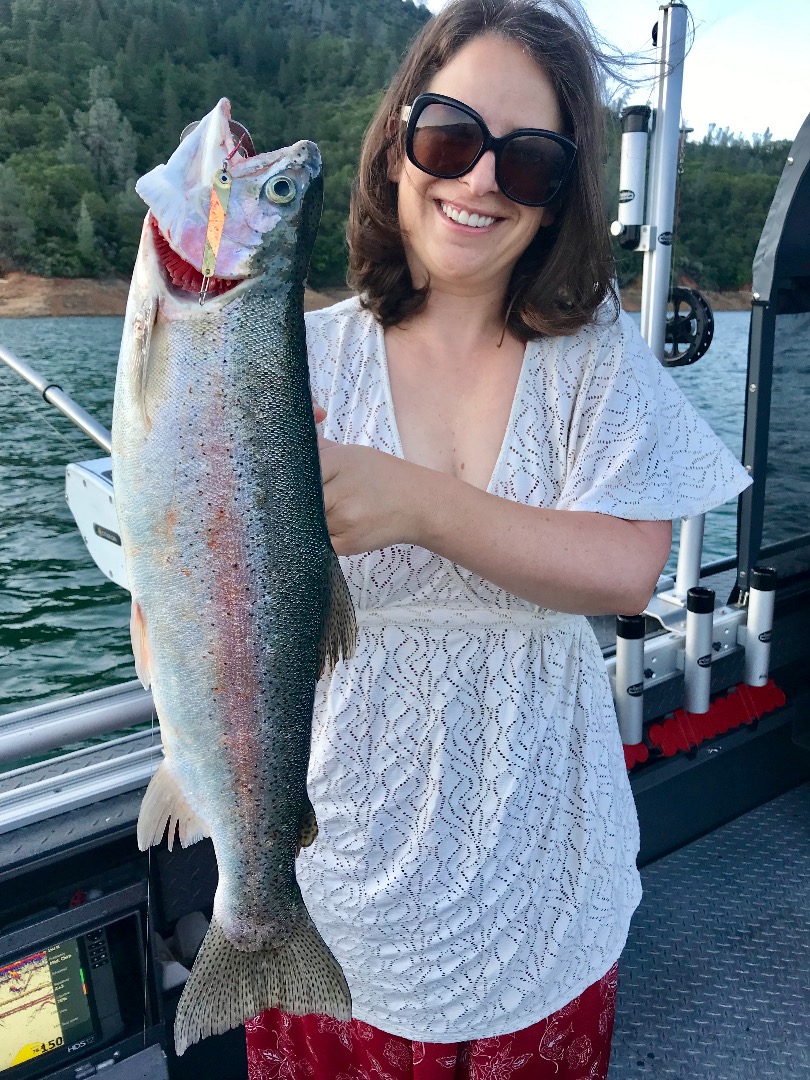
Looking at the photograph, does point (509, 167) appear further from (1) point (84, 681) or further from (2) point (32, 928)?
(1) point (84, 681)

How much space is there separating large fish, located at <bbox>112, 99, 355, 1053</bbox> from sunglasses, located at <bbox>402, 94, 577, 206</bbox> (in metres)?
0.25

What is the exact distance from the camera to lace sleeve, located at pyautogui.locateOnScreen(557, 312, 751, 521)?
1233mm

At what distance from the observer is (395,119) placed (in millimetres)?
1315

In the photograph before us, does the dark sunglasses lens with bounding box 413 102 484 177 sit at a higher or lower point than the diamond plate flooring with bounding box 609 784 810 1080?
higher

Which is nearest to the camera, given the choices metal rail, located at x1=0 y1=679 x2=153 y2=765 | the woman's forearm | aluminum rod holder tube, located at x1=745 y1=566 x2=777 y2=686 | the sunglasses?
the woman's forearm

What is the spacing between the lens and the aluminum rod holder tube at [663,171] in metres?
2.55

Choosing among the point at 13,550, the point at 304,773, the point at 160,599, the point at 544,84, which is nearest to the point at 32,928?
the point at 304,773

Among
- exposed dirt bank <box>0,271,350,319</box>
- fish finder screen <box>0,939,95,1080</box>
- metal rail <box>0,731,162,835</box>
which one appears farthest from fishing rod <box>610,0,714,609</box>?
fish finder screen <box>0,939,95,1080</box>

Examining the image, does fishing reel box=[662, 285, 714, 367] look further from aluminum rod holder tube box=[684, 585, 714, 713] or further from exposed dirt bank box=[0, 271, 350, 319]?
exposed dirt bank box=[0, 271, 350, 319]

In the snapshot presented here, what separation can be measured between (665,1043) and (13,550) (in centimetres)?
1073

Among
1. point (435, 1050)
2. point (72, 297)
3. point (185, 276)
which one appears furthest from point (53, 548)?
point (185, 276)

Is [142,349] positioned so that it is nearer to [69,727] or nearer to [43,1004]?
[69,727]

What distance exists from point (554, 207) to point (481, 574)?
2.09 ft

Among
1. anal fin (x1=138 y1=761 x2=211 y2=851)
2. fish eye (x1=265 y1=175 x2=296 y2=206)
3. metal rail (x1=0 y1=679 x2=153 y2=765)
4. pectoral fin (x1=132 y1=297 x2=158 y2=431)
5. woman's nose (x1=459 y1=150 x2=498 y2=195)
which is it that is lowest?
metal rail (x1=0 y1=679 x2=153 y2=765)
